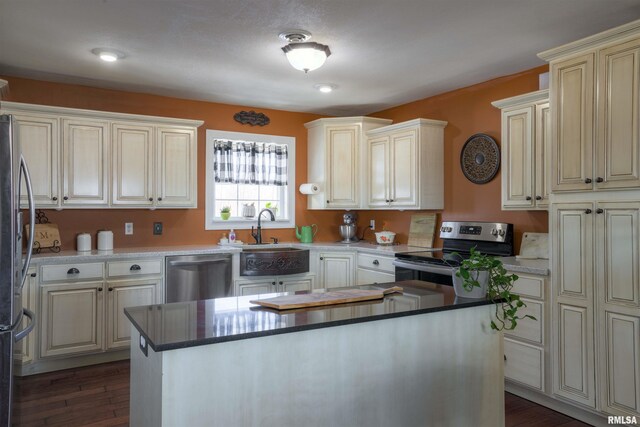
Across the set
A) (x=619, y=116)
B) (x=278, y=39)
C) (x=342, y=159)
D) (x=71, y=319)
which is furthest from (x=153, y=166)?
(x=619, y=116)

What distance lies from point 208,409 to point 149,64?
3054 mm

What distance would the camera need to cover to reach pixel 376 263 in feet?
14.5

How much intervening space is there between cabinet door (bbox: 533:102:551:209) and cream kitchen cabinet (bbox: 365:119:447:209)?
124 centimetres

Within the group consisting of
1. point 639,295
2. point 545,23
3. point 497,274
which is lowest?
point 639,295

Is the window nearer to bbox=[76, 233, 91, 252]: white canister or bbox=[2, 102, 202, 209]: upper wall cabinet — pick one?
bbox=[2, 102, 202, 209]: upper wall cabinet

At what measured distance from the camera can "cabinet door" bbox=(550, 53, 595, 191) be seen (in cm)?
279

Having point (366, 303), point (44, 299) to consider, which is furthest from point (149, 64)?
point (366, 303)

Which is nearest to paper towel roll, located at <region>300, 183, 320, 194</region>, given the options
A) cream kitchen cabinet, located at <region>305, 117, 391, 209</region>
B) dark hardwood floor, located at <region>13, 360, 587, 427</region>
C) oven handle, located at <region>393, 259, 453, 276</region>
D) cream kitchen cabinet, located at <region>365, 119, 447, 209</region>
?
cream kitchen cabinet, located at <region>305, 117, 391, 209</region>

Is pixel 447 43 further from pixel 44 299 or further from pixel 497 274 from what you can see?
pixel 44 299

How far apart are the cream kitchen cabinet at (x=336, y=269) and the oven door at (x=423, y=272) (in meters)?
0.66

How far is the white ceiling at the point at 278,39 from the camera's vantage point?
272 cm

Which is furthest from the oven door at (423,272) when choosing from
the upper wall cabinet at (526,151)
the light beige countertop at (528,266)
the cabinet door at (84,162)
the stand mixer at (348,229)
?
the cabinet door at (84,162)

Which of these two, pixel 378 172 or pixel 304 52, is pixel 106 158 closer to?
pixel 304 52

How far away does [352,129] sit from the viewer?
5090 mm
